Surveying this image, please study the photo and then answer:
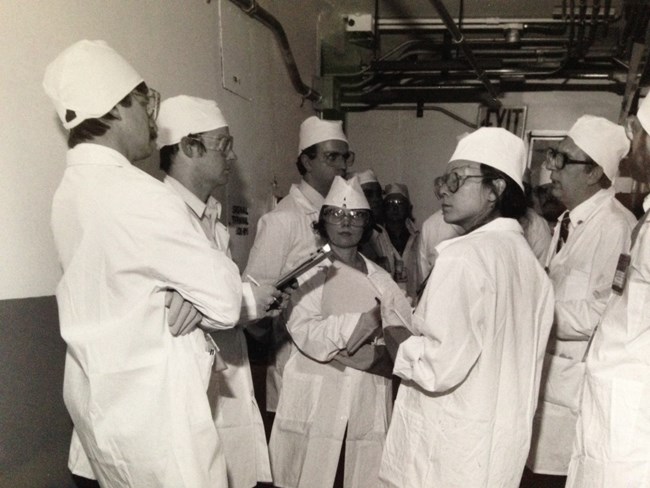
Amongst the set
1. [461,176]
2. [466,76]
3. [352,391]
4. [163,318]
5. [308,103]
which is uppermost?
[466,76]

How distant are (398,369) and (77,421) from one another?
0.91 meters

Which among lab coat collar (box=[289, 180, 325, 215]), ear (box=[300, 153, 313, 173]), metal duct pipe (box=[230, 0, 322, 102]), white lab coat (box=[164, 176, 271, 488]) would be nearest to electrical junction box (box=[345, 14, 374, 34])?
metal duct pipe (box=[230, 0, 322, 102])

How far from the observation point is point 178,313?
1166 millimetres

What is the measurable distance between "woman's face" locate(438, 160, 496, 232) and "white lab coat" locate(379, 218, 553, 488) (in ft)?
0.24

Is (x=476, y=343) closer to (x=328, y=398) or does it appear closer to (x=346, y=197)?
(x=328, y=398)

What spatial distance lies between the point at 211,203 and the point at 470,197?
3.18ft

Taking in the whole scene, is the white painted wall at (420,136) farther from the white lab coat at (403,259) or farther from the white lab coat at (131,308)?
the white lab coat at (131,308)

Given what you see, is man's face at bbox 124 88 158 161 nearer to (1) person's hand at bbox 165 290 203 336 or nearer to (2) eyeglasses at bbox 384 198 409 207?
(1) person's hand at bbox 165 290 203 336

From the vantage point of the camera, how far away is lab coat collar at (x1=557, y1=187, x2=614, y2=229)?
211 centimetres

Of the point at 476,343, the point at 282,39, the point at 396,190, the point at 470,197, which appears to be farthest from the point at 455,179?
the point at 396,190

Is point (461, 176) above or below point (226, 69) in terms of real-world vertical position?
below

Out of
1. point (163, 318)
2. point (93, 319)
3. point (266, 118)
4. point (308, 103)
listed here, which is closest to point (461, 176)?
point (163, 318)

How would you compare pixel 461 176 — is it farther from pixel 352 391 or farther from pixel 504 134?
pixel 352 391

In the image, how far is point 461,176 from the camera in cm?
151
